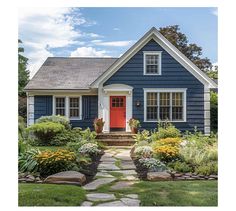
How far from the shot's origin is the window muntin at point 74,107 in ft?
47.8

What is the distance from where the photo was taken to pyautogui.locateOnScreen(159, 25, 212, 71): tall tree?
1945cm

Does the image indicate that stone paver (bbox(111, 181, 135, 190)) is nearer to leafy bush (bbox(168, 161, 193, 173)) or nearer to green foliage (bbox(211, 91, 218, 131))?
leafy bush (bbox(168, 161, 193, 173))

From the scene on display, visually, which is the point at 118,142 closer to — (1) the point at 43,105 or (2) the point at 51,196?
(1) the point at 43,105

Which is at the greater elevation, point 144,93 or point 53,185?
point 144,93

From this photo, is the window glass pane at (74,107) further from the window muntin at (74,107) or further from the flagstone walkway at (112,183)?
the flagstone walkway at (112,183)

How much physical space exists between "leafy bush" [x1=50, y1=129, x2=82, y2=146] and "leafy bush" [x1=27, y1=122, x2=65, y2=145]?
0.45 ft

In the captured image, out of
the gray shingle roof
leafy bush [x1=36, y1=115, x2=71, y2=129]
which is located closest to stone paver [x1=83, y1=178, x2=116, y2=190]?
leafy bush [x1=36, y1=115, x2=71, y2=129]
